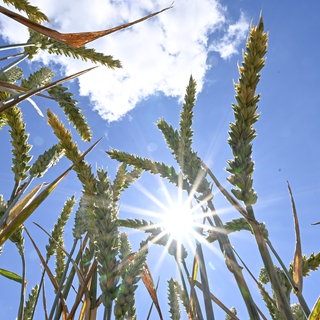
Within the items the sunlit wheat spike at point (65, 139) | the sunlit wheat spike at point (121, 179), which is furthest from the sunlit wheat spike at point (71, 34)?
the sunlit wheat spike at point (121, 179)

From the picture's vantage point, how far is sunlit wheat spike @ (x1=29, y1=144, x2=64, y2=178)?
189cm

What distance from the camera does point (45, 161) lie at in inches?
76.5

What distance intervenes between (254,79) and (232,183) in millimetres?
308

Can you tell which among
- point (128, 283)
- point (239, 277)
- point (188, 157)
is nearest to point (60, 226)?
point (188, 157)

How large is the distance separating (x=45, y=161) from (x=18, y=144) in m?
0.21

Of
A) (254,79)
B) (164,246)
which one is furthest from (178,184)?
(254,79)

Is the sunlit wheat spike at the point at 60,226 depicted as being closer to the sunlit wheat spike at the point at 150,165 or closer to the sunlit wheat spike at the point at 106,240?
the sunlit wheat spike at the point at 150,165

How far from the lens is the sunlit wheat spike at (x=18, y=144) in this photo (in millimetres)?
1920

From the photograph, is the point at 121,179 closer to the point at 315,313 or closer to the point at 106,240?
the point at 106,240

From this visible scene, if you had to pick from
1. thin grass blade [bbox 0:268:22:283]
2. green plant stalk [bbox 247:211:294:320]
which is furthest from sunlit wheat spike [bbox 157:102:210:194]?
thin grass blade [bbox 0:268:22:283]

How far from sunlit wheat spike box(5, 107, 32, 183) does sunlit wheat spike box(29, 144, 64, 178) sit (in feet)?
0.21

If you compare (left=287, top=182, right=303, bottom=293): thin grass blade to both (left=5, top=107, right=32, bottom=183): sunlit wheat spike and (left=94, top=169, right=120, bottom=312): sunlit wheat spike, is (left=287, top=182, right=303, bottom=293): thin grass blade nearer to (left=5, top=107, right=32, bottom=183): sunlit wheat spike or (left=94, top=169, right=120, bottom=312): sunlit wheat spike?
(left=94, top=169, right=120, bottom=312): sunlit wheat spike

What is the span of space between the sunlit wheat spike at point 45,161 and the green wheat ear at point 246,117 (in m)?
1.14

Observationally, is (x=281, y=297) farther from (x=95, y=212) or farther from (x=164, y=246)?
(x=164, y=246)
